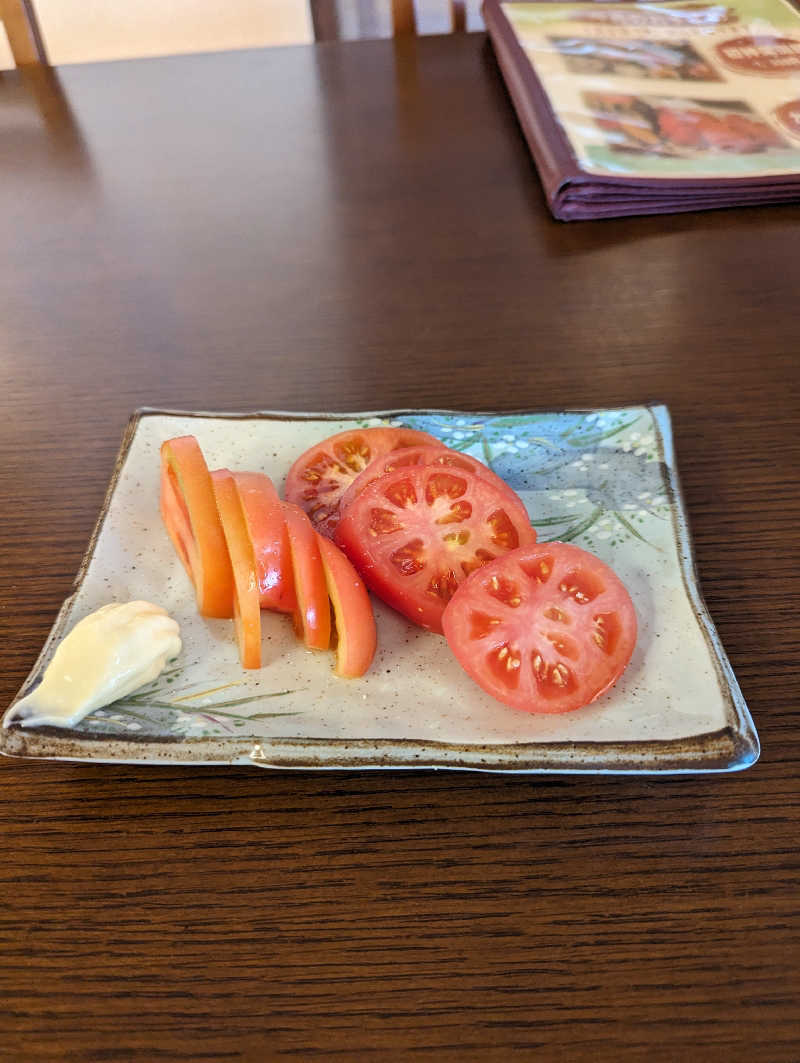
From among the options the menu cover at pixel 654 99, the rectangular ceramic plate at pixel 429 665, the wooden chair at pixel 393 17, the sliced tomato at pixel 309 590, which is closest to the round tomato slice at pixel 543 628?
the rectangular ceramic plate at pixel 429 665

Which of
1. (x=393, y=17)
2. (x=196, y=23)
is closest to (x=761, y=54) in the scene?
(x=393, y=17)

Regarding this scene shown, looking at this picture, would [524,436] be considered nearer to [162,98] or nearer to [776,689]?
[776,689]

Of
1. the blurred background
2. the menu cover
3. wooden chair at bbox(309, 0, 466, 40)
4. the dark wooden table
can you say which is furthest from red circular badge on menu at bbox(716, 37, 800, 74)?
the blurred background

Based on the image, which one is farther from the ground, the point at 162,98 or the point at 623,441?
the point at 162,98

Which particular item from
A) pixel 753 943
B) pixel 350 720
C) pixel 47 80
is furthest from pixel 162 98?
pixel 753 943

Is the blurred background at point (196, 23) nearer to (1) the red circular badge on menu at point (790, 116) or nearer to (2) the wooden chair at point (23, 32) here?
(2) the wooden chair at point (23, 32)

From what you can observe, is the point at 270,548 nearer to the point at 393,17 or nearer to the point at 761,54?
the point at 761,54
